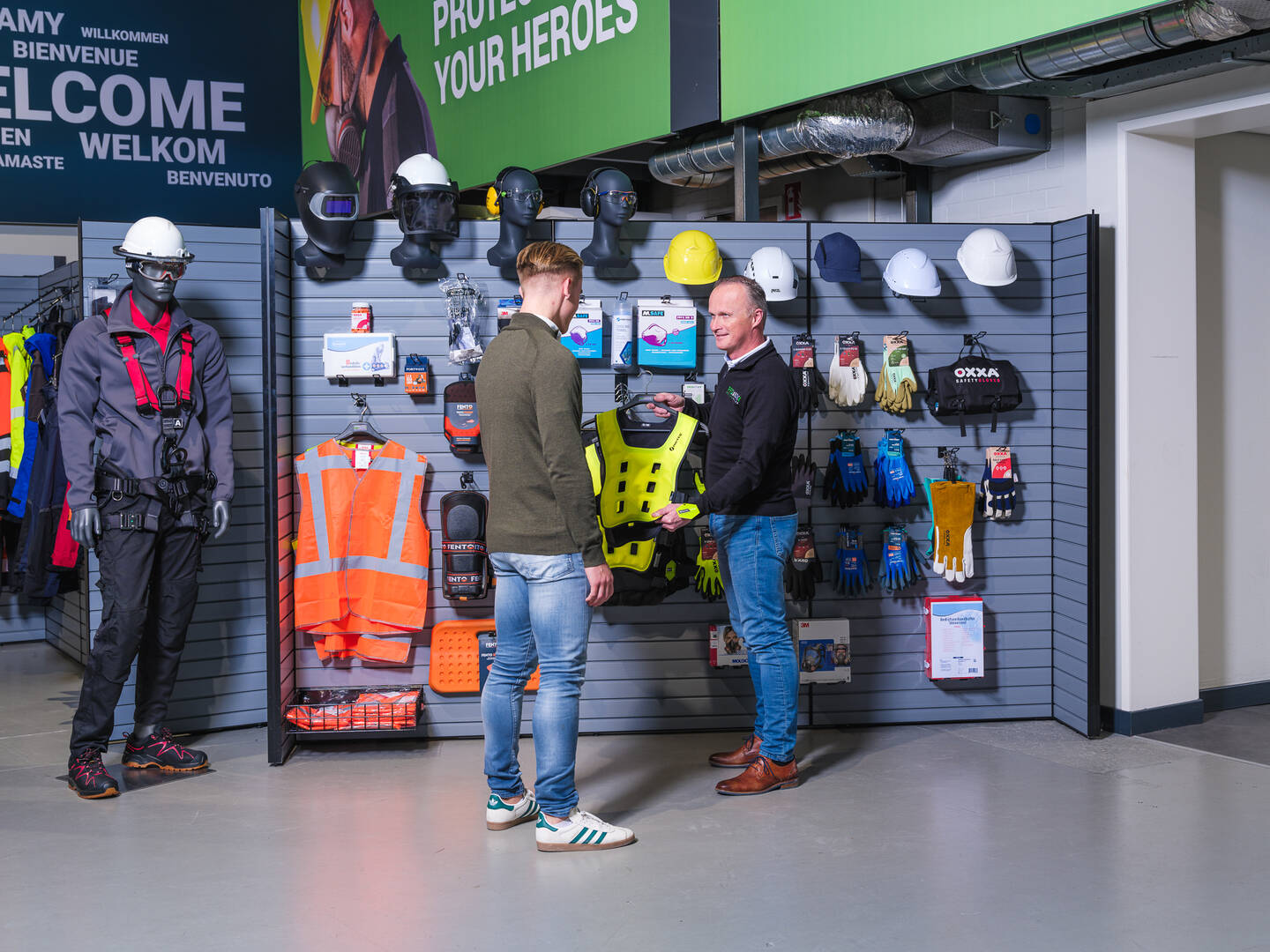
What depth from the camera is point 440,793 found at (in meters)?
4.29

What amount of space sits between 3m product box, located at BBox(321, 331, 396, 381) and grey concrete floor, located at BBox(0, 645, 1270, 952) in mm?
1552

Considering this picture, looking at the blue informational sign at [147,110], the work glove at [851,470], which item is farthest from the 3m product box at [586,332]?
the blue informational sign at [147,110]

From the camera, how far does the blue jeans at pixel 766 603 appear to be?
4.14 metres

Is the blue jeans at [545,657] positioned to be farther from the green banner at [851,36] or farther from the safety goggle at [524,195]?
the green banner at [851,36]

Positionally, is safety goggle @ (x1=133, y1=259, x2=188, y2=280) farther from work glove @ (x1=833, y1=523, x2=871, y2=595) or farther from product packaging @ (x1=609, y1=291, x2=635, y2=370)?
work glove @ (x1=833, y1=523, x2=871, y2=595)

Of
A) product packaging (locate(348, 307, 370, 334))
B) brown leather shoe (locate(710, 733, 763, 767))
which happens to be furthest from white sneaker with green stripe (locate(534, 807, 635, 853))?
product packaging (locate(348, 307, 370, 334))

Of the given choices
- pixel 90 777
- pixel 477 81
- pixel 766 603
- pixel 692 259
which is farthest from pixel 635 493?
pixel 477 81

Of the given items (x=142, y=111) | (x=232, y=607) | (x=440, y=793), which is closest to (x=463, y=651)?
(x=440, y=793)

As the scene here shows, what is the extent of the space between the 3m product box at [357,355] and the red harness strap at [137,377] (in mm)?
713

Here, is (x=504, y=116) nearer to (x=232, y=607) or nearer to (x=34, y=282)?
(x=34, y=282)

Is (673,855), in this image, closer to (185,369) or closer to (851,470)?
(851,470)

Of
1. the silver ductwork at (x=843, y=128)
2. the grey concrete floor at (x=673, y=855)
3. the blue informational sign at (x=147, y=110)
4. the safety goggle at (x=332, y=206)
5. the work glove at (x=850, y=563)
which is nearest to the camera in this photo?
the grey concrete floor at (x=673, y=855)

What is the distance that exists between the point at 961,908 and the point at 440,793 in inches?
75.1

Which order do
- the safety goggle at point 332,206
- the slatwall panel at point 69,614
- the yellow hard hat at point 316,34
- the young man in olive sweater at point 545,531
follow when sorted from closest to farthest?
the young man in olive sweater at point 545,531 → the safety goggle at point 332,206 → the slatwall panel at point 69,614 → the yellow hard hat at point 316,34
